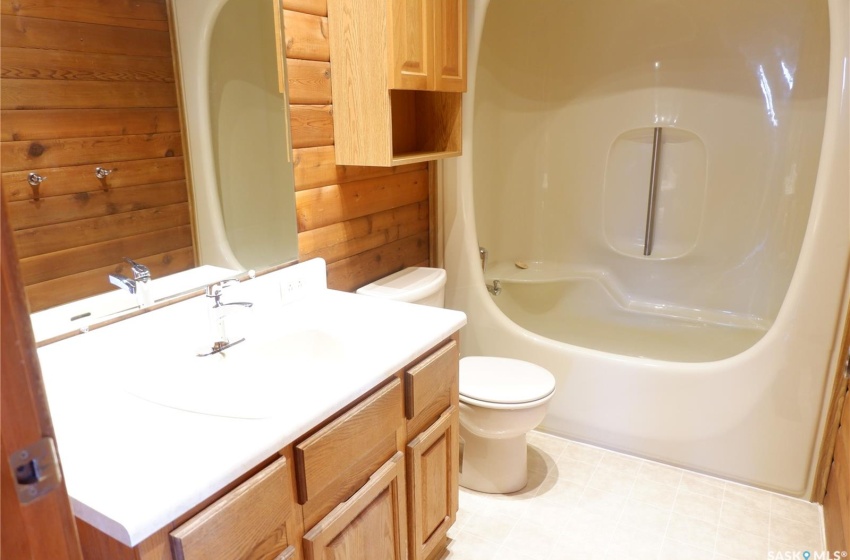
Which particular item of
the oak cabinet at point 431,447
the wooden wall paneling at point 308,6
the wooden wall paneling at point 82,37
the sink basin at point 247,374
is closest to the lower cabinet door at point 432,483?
the oak cabinet at point 431,447

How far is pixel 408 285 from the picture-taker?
7.52 ft

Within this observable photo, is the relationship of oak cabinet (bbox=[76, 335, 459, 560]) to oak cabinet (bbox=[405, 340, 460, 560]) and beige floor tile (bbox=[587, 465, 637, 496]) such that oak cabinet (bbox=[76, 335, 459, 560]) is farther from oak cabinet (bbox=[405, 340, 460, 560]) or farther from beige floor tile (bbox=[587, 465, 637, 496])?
beige floor tile (bbox=[587, 465, 637, 496])

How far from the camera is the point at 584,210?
11.0 ft

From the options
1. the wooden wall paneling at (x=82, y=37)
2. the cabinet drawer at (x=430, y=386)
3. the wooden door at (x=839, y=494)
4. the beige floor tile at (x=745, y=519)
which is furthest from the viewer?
the beige floor tile at (x=745, y=519)

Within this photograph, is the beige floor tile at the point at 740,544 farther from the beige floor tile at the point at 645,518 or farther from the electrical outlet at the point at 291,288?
the electrical outlet at the point at 291,288

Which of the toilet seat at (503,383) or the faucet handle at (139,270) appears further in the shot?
the toilet seat at (503,383)

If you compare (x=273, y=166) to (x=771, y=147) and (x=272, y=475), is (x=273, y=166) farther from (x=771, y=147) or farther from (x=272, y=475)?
(x=771, y=147)

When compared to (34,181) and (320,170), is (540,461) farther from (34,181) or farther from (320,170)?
(34,181)

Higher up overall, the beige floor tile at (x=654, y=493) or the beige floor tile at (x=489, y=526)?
the beige floor tile at (x=654, y=493)

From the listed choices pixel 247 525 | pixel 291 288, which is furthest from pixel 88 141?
pixel 247 525

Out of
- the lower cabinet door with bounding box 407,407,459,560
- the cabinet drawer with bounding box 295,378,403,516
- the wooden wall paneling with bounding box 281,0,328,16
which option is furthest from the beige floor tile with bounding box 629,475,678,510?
the wooden wall paneling with bounding box 281,0,328,16

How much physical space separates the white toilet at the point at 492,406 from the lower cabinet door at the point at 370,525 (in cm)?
62

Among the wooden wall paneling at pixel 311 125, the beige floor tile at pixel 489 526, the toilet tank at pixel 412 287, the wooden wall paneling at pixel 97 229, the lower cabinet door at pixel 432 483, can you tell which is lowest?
the beige floor tile at pixel 489 526

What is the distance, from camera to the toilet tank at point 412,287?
2.21m
